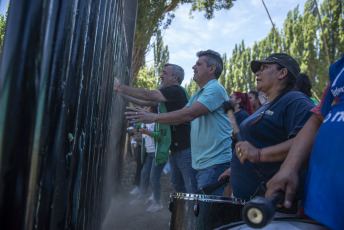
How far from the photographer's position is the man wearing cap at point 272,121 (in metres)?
1.83

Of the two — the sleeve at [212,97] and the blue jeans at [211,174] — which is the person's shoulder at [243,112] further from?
the blue jeans at [211,174]

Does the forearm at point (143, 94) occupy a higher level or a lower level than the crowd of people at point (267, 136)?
higher

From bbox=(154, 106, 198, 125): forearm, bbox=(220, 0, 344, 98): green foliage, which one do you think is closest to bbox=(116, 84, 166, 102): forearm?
bbox=(154, 106, 198, 125): forearm

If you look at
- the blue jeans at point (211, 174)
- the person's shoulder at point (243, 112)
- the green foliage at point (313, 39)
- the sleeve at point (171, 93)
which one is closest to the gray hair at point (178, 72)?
the sleeve at point (171, 93)

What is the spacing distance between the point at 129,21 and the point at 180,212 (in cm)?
532

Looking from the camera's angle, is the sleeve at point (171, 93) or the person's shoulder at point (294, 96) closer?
the person's shoulder at point (294, 96)

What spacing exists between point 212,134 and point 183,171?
2.59 ft

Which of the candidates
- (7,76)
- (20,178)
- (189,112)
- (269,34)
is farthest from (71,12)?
(269,34)

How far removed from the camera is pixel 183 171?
3.45 m

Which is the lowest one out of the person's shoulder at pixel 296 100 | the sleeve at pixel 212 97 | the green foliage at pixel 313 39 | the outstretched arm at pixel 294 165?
the outstretched arm at pixel 294 165

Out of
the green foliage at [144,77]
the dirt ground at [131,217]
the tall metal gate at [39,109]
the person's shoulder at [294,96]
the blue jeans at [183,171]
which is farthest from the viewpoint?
the green foliage at [144,77]

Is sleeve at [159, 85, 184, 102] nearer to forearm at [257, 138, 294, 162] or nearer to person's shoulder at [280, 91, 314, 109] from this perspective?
person's shoulder at [280, 91, 314, 109]

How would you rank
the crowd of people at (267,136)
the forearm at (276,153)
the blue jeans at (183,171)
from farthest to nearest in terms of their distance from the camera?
the blue jeans at (183,171), the forearm at (276,153), the crowd of people at (267,136)

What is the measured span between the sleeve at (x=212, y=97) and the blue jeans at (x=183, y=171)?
88 cm
